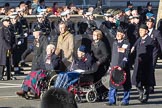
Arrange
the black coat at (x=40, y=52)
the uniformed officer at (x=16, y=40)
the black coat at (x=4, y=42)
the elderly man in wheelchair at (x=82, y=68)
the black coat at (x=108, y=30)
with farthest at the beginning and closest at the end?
the uniformed officer at (x=16, y=40) < the black coat at (x=108, y=30) < the black coat at (x=4, y=42) < the black coat at (x=40, y=52) < the elderly man in wheelchair at (x=82, y=68)

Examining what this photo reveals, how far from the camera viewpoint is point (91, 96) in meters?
12.9

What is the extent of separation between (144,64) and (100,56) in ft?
3.00

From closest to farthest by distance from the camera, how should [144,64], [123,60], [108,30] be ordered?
[123,60] → [144,64] → [108,30]

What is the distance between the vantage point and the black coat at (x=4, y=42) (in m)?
18.0

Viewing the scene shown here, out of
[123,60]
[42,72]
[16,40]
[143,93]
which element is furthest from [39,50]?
[16,40]

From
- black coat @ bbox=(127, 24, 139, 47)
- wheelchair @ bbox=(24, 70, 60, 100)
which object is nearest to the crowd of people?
wheelchair @ bbox=(24, 70, 60, 100)

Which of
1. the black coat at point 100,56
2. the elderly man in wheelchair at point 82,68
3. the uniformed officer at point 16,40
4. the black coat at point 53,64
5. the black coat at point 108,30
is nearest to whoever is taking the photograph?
the elderly man in wheelchair at point 82,68

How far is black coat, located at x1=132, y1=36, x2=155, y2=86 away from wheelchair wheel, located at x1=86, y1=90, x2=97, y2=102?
0.84m

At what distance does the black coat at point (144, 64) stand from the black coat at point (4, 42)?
584cm

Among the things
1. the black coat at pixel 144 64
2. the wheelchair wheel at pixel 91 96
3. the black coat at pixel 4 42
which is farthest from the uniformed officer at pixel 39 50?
the black coat at pixel 4 42

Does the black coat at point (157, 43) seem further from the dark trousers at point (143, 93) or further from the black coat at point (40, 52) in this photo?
the black coat at point (40, 52)

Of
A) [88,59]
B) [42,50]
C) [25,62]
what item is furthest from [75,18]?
[88,59]

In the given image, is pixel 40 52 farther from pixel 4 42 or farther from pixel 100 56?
pixel 4 42

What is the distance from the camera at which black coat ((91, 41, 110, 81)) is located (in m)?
12.9
